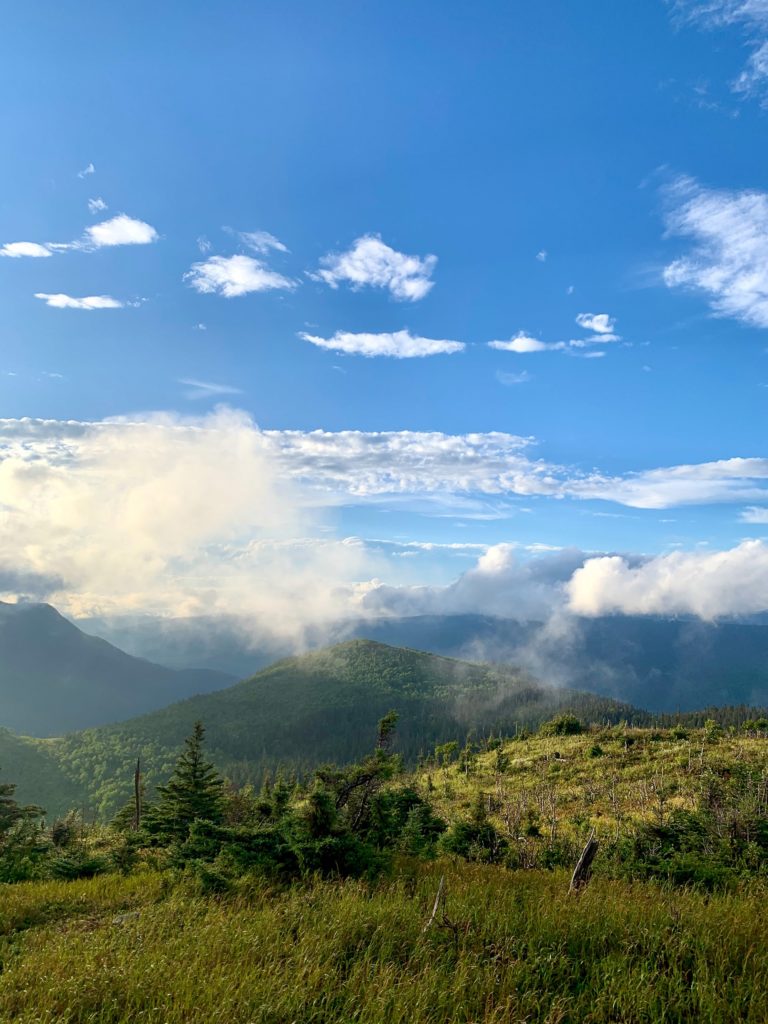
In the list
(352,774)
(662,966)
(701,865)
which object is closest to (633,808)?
(701,865)

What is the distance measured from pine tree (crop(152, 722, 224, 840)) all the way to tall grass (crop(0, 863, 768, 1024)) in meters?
16.5

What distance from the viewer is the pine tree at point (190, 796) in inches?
933

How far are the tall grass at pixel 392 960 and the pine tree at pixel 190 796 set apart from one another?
1646 centimetres

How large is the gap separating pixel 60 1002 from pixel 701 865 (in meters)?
13.3

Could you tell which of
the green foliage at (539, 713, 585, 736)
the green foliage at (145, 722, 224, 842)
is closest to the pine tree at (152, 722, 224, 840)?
the green foliage at (145, 722, 224, 842)

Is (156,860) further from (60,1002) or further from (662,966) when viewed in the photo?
(662,966)

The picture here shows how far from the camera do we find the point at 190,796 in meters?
24.5

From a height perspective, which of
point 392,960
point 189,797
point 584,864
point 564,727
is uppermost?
point 392,960

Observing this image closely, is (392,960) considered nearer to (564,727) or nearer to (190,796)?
(190,796)

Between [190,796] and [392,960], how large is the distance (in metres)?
22.0

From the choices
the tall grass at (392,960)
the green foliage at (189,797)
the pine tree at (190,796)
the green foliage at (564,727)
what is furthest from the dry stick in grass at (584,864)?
the green foliage at (564,727)

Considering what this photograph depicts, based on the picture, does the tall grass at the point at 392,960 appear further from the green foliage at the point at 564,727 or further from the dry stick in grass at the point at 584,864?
the green foliage at the point at 564,727

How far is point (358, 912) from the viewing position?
23.9ft

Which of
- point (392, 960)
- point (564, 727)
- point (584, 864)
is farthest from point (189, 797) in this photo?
point (564, 727)
